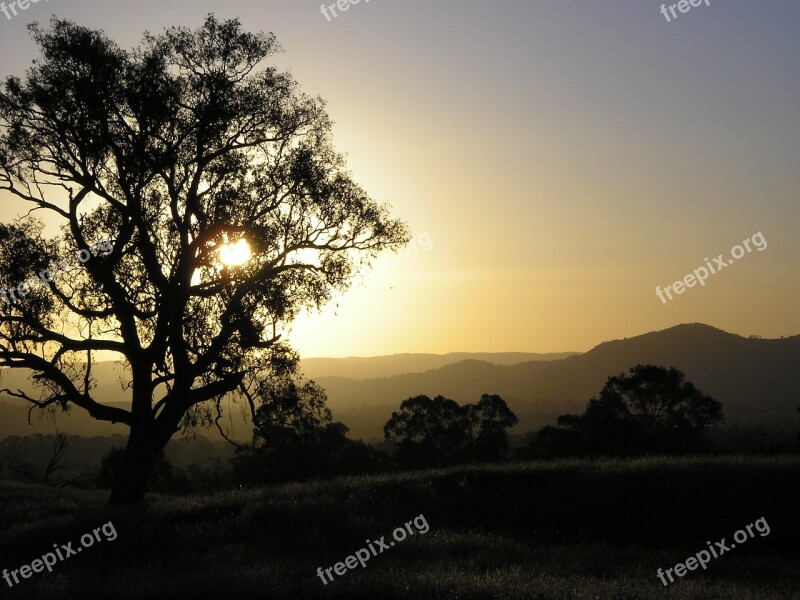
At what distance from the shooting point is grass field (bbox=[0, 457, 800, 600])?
39.1 ft

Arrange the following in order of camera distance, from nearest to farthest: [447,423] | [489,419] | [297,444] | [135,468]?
[135,468] → [297,444] → [447,423] → [489,419]

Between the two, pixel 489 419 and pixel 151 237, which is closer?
pixel 151 237

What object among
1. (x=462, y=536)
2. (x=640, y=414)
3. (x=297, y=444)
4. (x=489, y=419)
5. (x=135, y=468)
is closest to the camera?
(x=462, y=536)

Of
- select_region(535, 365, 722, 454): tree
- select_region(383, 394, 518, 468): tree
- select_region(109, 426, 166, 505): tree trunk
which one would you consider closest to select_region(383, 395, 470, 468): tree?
select_region(383, 394, 518, 468): tree

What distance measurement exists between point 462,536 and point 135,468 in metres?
11.9

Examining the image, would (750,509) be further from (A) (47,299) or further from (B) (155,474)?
(B) (155,474)

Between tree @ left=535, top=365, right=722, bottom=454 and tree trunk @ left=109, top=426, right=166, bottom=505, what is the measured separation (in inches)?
1430

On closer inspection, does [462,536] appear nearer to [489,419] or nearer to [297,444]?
[297,444]

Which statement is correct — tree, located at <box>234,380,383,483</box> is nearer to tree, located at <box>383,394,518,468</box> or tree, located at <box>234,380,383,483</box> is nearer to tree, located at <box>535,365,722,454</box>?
tree, located at <box>383,394,518,468</box>

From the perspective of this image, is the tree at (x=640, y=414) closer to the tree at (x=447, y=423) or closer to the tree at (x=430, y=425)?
the tree at (x=447, y=423)

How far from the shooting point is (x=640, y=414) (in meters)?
57.0

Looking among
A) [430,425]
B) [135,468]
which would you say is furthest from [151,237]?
[430,425]

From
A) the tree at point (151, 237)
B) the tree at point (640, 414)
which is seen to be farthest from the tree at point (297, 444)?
the tree at point (640, 414)

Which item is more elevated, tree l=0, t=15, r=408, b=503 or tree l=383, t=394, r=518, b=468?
tree l=0, t=15, r=408, b=503
